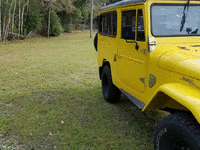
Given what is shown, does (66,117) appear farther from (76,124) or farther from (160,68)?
(160,68)

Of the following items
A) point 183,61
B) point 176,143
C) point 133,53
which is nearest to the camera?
point 176,143

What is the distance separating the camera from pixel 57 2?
21.5 m

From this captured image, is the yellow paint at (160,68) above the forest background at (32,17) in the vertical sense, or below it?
below

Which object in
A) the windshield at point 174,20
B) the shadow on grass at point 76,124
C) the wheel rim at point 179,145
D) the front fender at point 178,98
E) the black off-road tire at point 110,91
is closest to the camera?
the front fender at point 178,98

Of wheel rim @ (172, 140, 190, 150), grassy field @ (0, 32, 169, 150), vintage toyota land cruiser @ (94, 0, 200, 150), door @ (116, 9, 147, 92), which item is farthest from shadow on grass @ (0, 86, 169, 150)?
wheel rim @ (172, 140, 190, 150)

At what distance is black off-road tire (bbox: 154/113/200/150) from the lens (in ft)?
7.01

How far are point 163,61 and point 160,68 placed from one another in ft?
0.36

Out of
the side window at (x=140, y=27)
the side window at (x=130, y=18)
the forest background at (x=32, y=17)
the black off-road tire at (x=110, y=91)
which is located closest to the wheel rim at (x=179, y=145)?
the side window at (x=140, y=27)

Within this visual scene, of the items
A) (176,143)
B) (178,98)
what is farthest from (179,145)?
(178,98)

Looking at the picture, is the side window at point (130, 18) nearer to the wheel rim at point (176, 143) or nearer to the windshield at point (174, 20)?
the windshield at point (174, 20)

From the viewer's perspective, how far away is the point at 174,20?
10.7 feet

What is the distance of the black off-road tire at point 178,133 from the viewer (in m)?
2.14

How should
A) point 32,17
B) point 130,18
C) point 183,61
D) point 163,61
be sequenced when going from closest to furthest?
point 183,61 < point 163,61 < point 130,18 < point 32,17

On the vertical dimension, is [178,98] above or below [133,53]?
below
